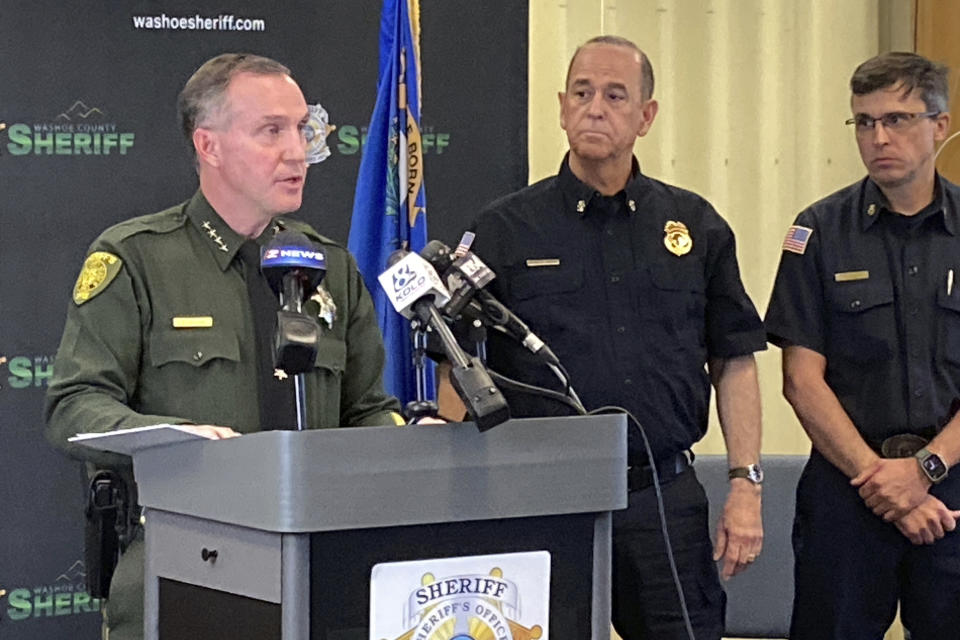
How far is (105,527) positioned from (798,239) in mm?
1670

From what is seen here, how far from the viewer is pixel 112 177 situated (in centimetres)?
347

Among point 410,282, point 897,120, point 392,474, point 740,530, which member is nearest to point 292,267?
point 410,282

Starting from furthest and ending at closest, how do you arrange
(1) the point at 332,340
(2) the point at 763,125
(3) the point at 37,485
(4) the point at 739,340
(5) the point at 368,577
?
(2) the point at 763,125, (3) the point at 37,485, (4) the point at 739,340, (1) the point at 332,340, (5) the point at 368,577

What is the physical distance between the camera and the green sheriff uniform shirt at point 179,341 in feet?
6.64

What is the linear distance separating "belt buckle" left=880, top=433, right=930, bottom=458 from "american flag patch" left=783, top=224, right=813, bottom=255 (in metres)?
0.45

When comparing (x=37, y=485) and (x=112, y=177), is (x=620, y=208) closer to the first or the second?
(x=112, y=177)

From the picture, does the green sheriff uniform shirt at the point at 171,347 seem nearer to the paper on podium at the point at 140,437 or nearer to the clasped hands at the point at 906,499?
the paper on podium at the point at 140,437

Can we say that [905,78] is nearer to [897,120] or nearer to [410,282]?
[897,120]

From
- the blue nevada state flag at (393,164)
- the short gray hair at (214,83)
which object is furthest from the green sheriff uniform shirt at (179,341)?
the blue nevada state flag at (393,164)

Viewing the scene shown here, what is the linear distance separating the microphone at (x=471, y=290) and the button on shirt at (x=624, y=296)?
938mm

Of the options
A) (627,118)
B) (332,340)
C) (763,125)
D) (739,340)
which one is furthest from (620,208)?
(763,125)

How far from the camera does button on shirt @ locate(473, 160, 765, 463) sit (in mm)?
2670

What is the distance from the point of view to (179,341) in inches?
82.6

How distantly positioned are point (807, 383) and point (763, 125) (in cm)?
195
